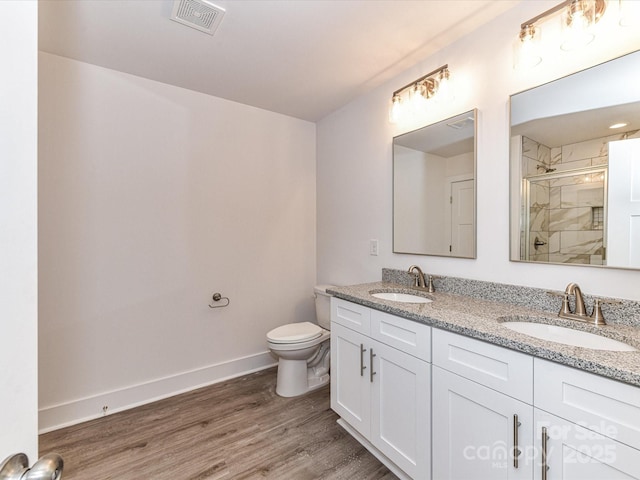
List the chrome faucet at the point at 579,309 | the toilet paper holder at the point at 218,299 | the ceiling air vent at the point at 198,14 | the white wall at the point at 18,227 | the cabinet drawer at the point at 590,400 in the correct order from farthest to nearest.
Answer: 1. the toilet paper holder at the point at 218,299
2. the ceiling air vent at the point at 198,14
3. the chrome faucet at the point at 579,309
4. the cabinet drawer at the point at 590,400
5. the white wall at the point at 18,227

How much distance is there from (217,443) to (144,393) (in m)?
0.81

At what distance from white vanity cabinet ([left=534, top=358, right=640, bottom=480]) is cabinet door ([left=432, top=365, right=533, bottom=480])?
0.05m

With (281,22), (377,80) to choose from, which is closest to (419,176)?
(377,80)

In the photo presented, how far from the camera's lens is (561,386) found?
868 mm

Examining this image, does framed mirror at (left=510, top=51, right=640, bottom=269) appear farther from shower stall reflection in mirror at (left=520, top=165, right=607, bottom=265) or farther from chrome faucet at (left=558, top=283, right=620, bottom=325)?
chrome faucet at (left=558, top=283, right=620, bottom=325)

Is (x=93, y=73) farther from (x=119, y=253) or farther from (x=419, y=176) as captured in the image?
(x=419, y=176)

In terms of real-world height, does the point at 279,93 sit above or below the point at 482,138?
above

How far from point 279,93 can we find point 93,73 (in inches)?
49.7

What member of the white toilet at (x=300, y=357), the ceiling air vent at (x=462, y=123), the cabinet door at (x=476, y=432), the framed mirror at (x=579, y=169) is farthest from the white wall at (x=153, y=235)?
the framed mirror at (x=579, y=169)

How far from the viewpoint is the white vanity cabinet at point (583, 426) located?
0.75 metres

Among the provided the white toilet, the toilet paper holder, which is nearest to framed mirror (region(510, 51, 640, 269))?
the white toilet

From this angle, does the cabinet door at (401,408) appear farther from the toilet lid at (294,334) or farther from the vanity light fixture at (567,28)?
the vanity light fixture at (567,28)

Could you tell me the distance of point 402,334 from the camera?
54.2 inches

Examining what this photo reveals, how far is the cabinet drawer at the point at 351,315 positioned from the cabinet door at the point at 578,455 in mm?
799
